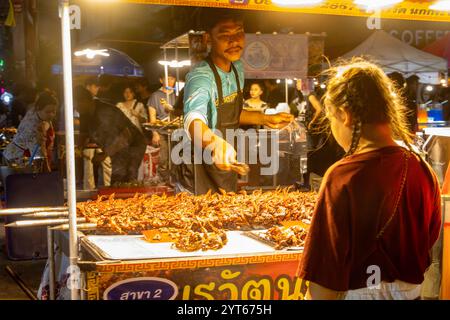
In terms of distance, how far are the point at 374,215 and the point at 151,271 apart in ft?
3.91

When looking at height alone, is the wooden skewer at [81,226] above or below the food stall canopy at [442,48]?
below

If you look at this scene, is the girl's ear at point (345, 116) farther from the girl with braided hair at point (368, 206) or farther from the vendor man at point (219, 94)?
the vendor man at point (219, 94)

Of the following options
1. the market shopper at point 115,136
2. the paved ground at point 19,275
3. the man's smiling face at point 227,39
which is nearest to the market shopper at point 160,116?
the market shopper at point 115,136

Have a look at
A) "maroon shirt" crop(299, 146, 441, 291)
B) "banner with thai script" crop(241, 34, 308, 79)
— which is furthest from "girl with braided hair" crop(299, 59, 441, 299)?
"banner with thai script" crop(241, 34, 308, 79)

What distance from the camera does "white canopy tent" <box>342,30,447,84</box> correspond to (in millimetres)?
12344

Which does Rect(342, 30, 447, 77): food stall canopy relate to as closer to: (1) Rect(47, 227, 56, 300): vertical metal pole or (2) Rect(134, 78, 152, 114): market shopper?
(2) Rect(134, 78, 152, 114): market shopper

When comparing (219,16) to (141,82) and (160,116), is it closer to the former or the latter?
(160,116)

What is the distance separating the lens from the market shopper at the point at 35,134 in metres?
8.29

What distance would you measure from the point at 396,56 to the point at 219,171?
8.18 m

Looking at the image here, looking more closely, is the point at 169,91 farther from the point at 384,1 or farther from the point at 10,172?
the point at 384,1

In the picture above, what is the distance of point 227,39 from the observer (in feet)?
16.5

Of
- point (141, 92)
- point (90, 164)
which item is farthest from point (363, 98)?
point (141, 92)
